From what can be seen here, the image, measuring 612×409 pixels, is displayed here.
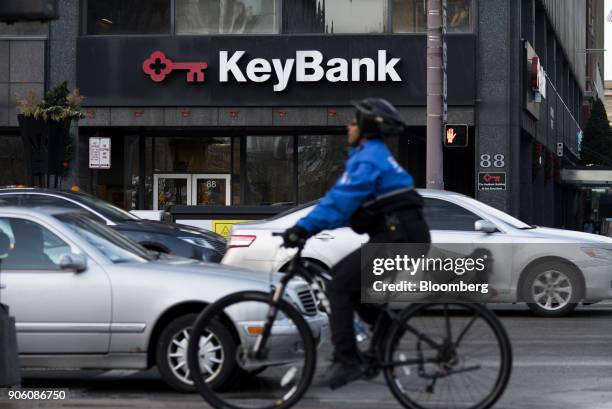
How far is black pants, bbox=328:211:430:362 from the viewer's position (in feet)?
21.2

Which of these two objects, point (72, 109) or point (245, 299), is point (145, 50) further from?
point (245, 299)

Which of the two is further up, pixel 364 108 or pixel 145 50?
pixel 145 50

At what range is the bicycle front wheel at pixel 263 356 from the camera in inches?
260

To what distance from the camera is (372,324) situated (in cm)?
661

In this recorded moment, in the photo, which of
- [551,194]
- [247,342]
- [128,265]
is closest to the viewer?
[247,342]

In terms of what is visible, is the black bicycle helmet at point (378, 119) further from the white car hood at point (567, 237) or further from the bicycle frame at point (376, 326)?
the white car hood at point (567, 237)

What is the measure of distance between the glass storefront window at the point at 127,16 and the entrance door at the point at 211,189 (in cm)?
404

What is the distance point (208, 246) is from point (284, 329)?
26.8 ft

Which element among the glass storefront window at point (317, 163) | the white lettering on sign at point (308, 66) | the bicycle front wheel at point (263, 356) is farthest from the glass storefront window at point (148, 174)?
the bicycle front wheel at point (263, 356)

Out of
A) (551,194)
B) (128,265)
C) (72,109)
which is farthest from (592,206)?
(128,265)

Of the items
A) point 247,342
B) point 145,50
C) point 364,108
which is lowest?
point 247,342

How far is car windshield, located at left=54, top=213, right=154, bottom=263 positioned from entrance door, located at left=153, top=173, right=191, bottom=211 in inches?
806

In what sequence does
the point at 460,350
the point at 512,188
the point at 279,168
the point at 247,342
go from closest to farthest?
the point at 460,350 → the point at 247,342 → the point at 512,188 → the point at 279,168

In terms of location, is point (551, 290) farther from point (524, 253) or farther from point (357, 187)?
point (357, 187)
